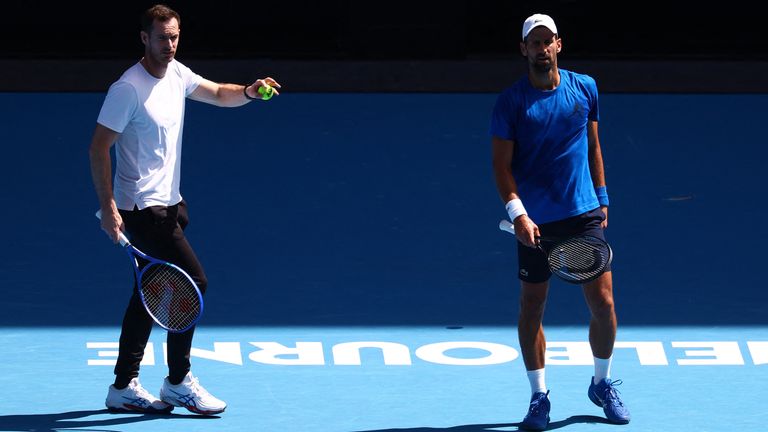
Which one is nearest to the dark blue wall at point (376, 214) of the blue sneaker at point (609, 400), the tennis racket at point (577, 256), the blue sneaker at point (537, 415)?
the blue sneaker at point (609, 400)

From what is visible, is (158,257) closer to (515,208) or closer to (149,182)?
(149,182)

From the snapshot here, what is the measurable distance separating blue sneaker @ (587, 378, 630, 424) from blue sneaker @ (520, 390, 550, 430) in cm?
27

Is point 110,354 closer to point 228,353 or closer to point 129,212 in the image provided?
point 228,353

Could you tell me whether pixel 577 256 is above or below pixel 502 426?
above

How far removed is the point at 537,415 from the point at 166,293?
168cm

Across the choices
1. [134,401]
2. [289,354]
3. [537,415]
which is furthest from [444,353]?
[134,401]

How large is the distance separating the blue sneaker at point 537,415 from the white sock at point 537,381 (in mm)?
50

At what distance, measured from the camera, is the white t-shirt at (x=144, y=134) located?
22.2ft

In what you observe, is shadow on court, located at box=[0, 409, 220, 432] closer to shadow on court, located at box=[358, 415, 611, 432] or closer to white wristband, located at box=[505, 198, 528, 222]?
shadow on court, located at box=[358, 415, 611, 432]

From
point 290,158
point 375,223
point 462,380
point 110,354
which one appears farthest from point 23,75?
point 462,380

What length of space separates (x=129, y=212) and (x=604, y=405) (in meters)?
2.26

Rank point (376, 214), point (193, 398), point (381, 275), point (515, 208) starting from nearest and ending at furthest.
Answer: point (515, 208) < point (193, 398) < point (381, 275) < point (376, 214)

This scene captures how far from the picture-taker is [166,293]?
22.4 feet

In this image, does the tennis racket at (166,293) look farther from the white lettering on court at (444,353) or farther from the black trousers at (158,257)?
the white lettering on court at (444,353)
